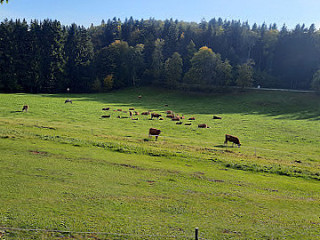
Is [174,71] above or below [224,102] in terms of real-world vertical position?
above

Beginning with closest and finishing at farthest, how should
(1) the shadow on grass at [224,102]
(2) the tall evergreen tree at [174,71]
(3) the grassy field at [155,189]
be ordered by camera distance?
1. (3) the grassy field at [155,189]
2. (1) the shadow on grass at [224,102]
3. (2) the tall evergreen tree at [174,71]

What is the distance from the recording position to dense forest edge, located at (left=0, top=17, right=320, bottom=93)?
89.4 m

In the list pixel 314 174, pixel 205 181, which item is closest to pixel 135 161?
pixel 205 181

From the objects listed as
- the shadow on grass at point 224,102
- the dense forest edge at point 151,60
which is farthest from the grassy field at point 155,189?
the dense forest edge at point 151,60

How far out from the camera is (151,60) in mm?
112000

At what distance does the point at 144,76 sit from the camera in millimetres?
108938

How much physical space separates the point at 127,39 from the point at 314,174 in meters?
131

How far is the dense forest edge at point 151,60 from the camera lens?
89.4 m

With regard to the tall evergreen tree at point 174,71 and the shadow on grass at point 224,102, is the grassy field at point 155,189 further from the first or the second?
the tall evergreen tree at point 174,71

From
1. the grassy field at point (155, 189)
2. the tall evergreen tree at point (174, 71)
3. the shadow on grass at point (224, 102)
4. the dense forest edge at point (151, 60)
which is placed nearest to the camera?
the grassy field at point (155, 189)

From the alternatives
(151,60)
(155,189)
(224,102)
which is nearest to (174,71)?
(151,60)

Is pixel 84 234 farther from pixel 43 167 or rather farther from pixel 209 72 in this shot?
pixel 209 72

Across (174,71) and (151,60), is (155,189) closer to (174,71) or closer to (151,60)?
(174,71)

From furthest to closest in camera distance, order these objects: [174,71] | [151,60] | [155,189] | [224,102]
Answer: [151,60] < [174,71] < [224,102] < [155,189]
